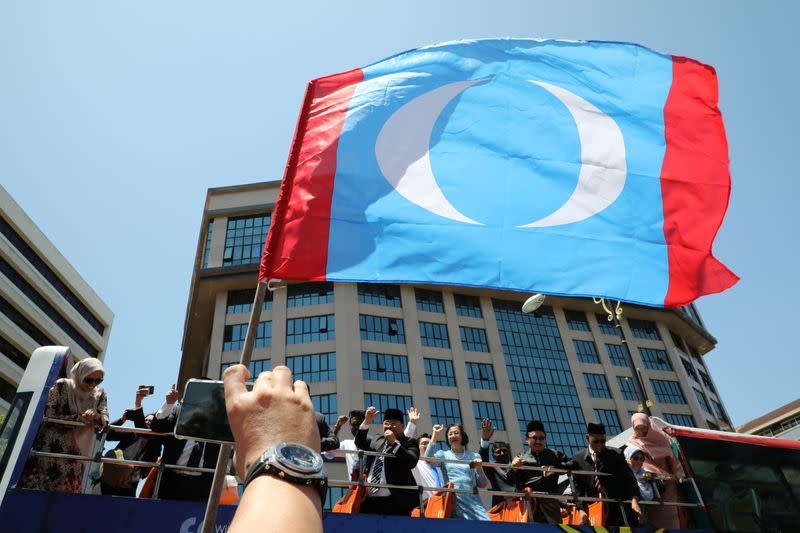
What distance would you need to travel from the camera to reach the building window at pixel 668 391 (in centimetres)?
4875

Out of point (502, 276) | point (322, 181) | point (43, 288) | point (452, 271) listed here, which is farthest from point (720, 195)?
point (43, 288)

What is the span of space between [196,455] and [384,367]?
34.8 m

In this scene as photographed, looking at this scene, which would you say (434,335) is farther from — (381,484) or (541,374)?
(381,484)

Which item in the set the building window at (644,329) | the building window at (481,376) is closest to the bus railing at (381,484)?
the building window at (481,376)

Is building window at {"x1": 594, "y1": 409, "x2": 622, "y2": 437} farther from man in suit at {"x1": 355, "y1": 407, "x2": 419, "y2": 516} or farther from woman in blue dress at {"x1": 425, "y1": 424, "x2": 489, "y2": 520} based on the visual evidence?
man in suit at {"x1": 355, "y1": 407, "x2": 419, "y2": 516}

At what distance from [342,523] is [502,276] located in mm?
2641

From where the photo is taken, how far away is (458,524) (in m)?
5.33

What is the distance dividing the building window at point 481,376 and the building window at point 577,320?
11.2 metres

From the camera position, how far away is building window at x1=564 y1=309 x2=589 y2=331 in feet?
165

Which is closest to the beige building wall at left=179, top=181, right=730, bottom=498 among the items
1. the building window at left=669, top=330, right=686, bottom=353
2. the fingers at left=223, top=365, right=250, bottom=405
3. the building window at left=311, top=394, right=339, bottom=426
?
the building window at left=311, top=394, right=339, bottom=426

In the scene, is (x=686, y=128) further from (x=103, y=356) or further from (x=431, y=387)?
(x=103, y=356)

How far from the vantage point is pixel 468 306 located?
155 ft

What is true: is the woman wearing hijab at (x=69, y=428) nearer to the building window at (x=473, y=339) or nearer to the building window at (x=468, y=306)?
the building window at (x=473, y=339)

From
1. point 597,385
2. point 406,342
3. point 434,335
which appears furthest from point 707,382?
point 406,342
